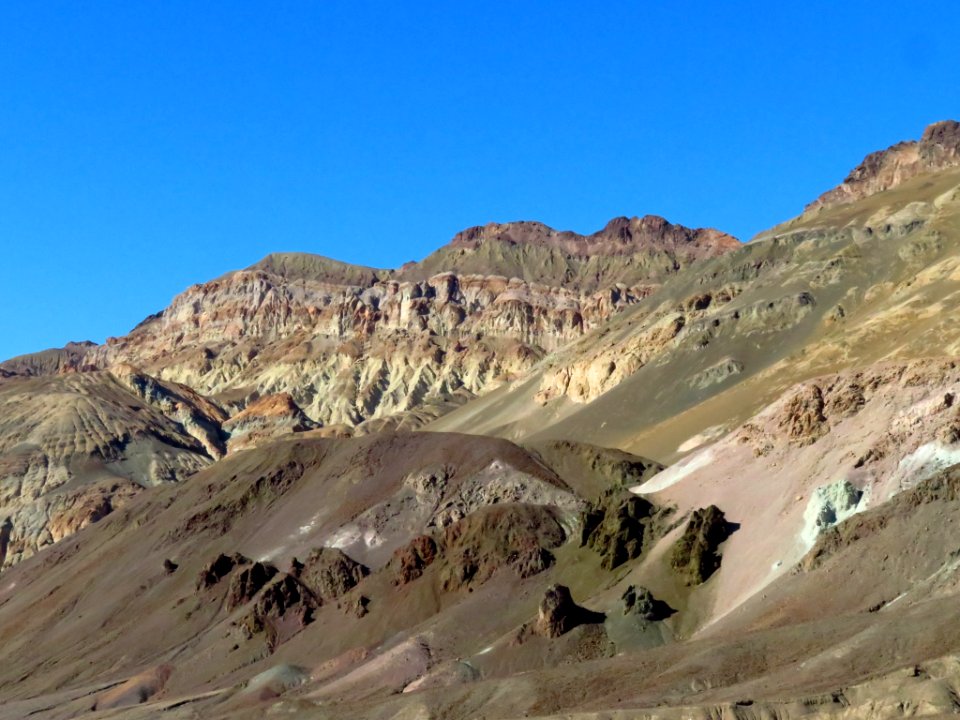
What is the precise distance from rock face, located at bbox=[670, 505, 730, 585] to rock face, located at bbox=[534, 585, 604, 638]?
16.5ft

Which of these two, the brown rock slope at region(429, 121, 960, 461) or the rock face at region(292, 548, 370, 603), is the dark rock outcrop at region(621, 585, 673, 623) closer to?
the rock face at region(292, 548, 370, 603)

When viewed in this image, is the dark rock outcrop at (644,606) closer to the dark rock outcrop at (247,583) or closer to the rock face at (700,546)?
the rock face at (700,546)

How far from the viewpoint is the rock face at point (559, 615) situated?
71.8m

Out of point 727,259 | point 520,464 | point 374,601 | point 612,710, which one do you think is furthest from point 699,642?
point 727,259

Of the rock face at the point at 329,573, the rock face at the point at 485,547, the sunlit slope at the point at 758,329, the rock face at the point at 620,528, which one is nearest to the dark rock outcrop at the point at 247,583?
the rock face at the point at 329,573

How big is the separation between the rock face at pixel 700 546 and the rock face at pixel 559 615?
16.5ft

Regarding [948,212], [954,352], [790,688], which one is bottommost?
A: [790,688]

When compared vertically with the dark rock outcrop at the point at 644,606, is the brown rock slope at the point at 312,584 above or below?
above

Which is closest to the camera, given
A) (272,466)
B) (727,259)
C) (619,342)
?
(272,466)

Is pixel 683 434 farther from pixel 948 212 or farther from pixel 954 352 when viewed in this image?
pixel 948 212

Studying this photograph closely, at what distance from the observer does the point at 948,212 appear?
6516 inches

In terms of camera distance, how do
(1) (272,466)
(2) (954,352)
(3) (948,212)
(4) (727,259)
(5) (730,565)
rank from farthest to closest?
(4) (727,259)
(3) (948,212)
(1) (272,466)
(2) (954,352)
(5) (730,565)

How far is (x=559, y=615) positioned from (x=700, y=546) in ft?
27.0

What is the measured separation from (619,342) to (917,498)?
123 meters
